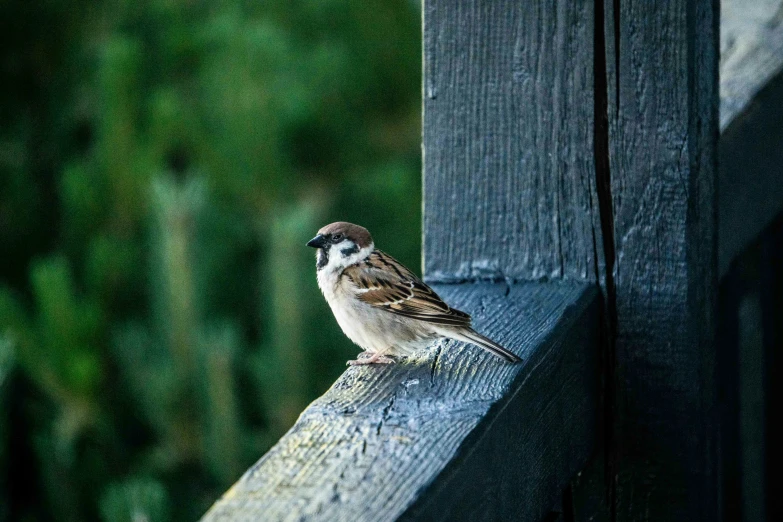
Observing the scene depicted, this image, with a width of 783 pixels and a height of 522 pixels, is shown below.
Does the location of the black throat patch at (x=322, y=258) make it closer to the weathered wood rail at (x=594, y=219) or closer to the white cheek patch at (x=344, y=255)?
the white cheek patch at (x=344, y=255)

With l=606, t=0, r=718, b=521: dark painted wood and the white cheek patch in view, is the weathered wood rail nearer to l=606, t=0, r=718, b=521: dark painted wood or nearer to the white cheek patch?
l=606, t=0, r=718, b=521: dark painted wood

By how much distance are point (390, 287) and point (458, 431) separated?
123 centimetres

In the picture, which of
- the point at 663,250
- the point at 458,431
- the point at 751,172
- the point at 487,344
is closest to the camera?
the point at 458,431

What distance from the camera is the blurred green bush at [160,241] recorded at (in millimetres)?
2684

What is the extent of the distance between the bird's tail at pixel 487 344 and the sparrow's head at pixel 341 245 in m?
0.84

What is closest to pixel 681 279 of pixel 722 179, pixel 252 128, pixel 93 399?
pixel 722 179

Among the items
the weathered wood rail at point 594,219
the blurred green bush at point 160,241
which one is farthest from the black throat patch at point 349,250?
the weathered wood rail at point 594,219

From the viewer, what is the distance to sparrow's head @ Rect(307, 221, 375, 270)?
7.59ft

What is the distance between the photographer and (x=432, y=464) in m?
0.95

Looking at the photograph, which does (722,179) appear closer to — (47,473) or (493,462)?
(493,462)

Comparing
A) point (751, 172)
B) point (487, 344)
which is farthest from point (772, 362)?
point (487, 344)

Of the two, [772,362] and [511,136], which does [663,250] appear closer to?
[511,136]

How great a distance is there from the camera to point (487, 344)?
133 cm

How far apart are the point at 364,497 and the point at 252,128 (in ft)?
8.26
